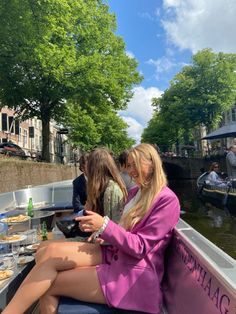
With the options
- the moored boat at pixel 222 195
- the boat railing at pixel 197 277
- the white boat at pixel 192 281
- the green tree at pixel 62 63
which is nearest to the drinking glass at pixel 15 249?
the white boat at pixel 192 281

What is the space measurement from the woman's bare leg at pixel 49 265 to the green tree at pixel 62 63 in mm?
10283

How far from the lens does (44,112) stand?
19734 mm

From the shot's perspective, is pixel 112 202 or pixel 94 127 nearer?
pixel 112 202

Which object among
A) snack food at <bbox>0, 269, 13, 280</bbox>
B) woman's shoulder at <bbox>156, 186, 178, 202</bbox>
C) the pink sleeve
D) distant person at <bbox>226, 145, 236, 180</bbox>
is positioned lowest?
snack food at <bbox>0, 269, 13, 280</bbox>

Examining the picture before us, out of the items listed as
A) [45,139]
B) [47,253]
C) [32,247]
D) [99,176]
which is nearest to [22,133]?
[45,139]

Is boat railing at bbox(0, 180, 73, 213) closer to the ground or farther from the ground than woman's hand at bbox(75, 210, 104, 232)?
closer to the ground

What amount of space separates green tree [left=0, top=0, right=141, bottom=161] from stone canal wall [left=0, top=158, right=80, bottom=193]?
6.97 ft

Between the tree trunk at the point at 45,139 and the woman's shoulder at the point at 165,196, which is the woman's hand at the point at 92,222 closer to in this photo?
the woman's shoulder at the point at 165,196

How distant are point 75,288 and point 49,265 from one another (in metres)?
0.22

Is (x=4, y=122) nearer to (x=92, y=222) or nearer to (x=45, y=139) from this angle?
(x=45, y=139)

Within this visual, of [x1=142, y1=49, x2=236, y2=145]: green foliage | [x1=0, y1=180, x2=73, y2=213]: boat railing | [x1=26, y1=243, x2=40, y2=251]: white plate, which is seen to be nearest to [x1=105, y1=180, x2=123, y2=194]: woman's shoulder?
[x1=26, y1=243, x2=40, y2=251]: white plate

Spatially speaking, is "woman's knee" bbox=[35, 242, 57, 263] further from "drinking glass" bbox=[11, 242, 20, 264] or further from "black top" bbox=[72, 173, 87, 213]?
"black top" bbox=[72, 173, 87, 213]

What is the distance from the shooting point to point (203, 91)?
110ft

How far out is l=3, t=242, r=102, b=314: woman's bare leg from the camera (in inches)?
86.7
